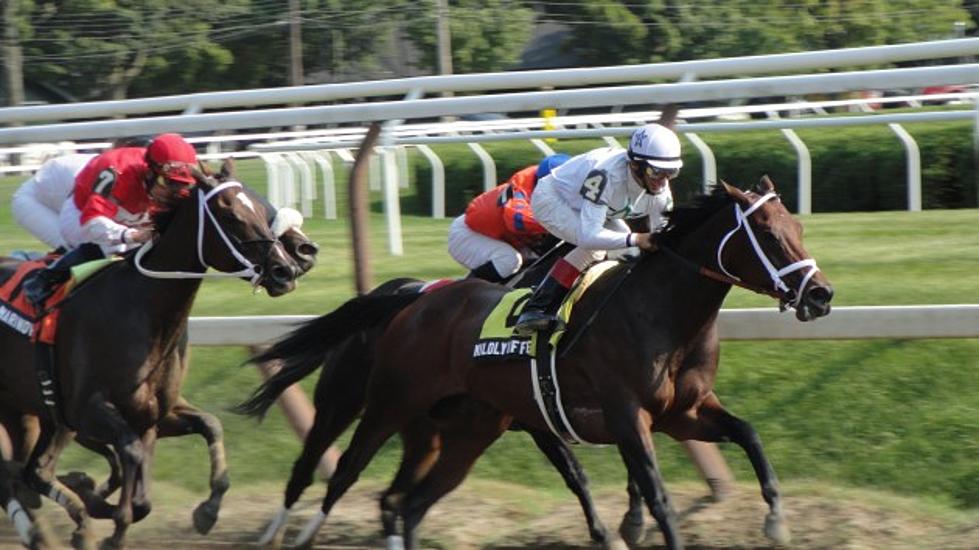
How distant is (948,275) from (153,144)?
3.73 m

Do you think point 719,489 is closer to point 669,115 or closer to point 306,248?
point 669,115

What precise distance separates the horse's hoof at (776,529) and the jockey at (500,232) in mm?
1722

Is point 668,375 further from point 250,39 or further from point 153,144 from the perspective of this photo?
point 250,39

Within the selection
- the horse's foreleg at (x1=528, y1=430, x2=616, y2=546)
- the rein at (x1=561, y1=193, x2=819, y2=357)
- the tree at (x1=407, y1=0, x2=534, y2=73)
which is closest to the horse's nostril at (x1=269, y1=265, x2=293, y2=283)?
the rein at (x1=561, y1=193, x2=819, y2=357)

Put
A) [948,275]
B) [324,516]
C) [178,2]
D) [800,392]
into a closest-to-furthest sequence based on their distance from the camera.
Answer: [324,516], [800,392], [948,275], [178,2]

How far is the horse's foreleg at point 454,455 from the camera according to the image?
19.0ft

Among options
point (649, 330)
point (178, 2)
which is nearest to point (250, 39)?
point (178, 2)

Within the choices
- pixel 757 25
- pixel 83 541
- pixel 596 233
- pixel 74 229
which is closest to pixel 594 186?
pixel 596 233

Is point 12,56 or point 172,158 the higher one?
point 172,158

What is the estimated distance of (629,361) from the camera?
5.29 metres

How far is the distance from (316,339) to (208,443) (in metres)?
0.58

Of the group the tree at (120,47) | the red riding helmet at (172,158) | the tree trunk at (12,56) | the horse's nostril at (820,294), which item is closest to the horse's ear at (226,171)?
the red riding helmet at (172,158)

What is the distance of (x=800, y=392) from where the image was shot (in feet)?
21.4

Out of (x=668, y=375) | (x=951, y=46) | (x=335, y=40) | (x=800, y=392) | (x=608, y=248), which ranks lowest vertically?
(x=335, y=40)
